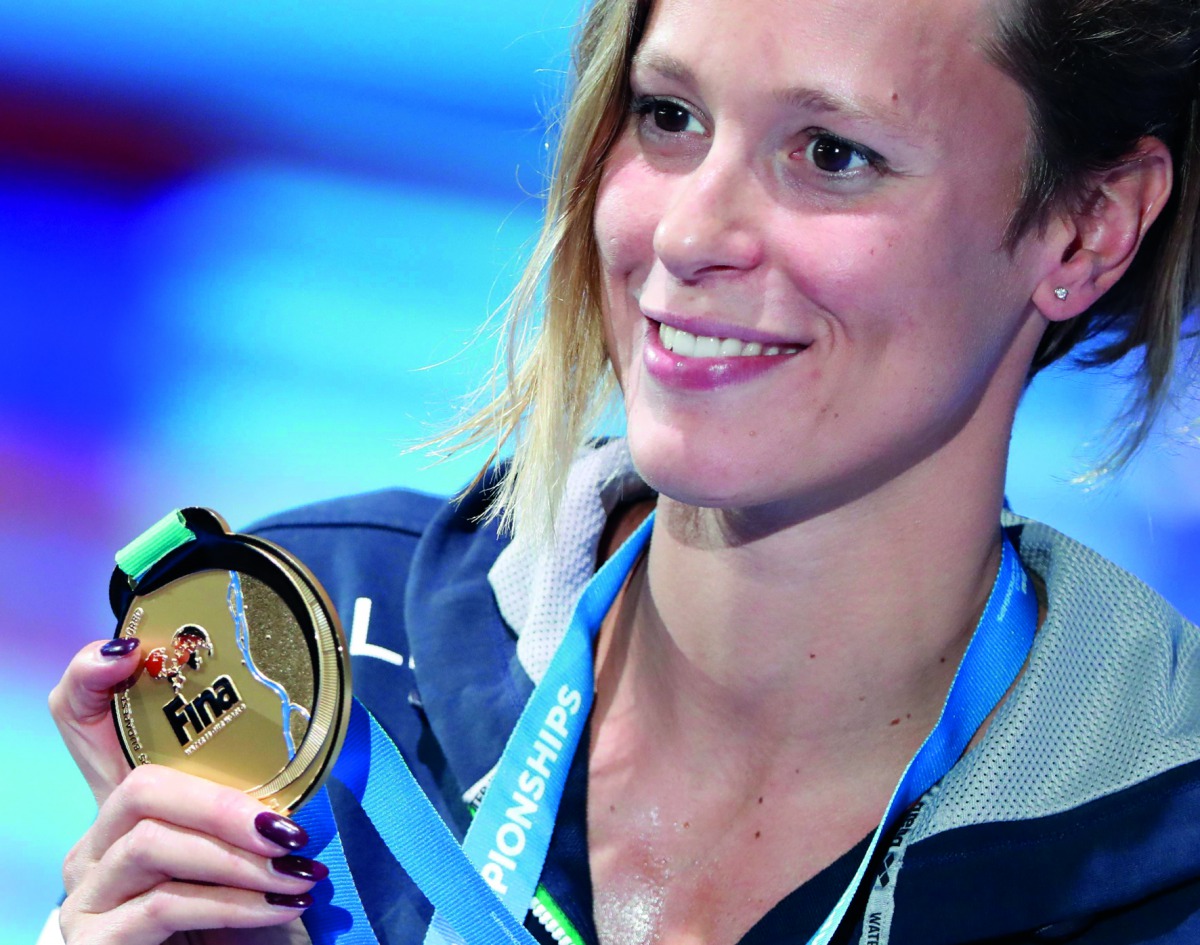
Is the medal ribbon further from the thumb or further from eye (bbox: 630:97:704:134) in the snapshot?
eye (bbox: 630:97:704:134)

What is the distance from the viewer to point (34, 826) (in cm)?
253

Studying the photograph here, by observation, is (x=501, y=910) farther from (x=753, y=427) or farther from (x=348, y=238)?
(x=348, y=238)

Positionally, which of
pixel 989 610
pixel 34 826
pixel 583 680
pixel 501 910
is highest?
pixel 989 610

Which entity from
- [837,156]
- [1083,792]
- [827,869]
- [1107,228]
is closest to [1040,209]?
[1107,228]

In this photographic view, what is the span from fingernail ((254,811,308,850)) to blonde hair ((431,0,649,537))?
0.60 meters

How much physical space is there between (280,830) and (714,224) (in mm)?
681

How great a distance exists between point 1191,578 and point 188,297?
86.5 inches

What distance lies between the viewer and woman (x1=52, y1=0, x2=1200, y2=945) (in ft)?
4.59

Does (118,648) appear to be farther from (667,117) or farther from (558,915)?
(667,117)

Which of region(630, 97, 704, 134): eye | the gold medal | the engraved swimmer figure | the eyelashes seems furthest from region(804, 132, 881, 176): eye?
the engraved swimmer figure

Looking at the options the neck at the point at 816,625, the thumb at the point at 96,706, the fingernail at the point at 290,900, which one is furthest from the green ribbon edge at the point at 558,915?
the thumb at the point at 96,706

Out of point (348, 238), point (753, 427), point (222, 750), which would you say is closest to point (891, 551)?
point (753, 427)

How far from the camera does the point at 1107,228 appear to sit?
5.16ft

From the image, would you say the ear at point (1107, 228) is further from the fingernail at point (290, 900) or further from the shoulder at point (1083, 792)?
the fingernail at point (290, 900)
